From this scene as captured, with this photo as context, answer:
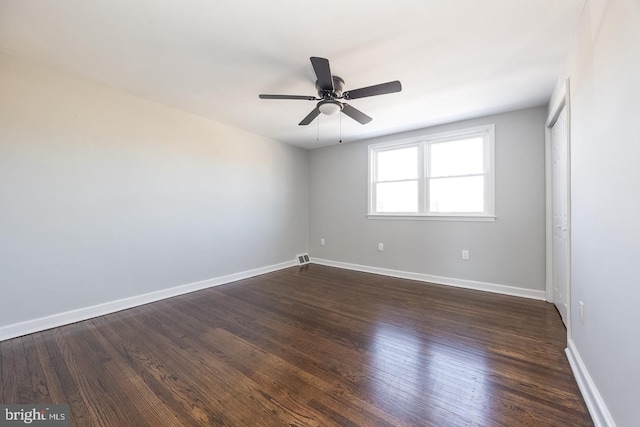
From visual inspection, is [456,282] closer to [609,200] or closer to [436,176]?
[436,176]

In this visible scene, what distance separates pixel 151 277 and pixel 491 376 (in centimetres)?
353

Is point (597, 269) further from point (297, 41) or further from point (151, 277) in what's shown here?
point (151, 277)

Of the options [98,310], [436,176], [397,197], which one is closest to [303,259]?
[397,197]

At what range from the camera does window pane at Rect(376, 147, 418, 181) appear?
4062 mm

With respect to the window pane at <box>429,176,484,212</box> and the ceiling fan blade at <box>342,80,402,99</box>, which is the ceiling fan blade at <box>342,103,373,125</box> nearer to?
the ceiling fan blade at <box>342,80,402,99</box>

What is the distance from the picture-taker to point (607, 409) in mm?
1203

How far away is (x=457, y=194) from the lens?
12.0 ft

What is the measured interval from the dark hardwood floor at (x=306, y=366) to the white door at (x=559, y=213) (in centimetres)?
26

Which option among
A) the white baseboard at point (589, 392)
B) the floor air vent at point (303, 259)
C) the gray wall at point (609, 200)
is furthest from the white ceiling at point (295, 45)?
the floor air vent at point (303, 259)

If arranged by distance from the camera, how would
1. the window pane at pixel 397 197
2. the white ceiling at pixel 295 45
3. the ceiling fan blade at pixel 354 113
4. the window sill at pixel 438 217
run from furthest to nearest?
the window pane at pixel 397 197
the window sill at pixel 438 217
the ceiling fan blade at pixel 354 113
the white ceiling at pixel 295 45

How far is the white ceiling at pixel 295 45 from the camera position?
162cm

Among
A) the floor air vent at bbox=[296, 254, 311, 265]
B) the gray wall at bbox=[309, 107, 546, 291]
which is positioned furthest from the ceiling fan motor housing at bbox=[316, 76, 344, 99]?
the floor air vent at bbox=[296, 254, 311, 265]

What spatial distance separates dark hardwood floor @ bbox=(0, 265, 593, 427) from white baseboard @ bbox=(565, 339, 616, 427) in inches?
1.9

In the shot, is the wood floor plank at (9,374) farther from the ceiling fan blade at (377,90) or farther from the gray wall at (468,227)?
the gray wall at (468,227)
